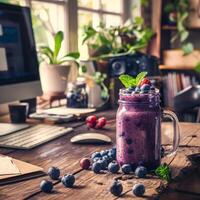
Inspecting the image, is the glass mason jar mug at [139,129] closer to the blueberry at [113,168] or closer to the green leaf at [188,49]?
the blueberry at [113,168]

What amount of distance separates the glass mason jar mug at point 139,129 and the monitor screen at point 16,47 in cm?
76

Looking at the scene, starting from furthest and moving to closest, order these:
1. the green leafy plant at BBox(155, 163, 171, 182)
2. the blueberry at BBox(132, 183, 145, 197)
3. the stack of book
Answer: the stack of book
the green leafy plant at BBox(155, 163, 171, 182)
the blueberry at BBox(132, 183, 145, 197)

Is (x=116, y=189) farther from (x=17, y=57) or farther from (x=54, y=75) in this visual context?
(x=54, y=75)

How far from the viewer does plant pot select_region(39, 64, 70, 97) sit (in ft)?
7.64

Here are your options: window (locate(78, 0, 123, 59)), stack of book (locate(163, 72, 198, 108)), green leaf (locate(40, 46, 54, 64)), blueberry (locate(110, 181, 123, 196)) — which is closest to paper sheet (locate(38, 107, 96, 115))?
green leaf (locate(40, 46, 54, 64))

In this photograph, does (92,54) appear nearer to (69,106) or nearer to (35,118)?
(69,106)

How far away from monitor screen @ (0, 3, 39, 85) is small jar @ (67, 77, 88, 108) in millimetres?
288

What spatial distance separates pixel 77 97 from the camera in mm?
2207

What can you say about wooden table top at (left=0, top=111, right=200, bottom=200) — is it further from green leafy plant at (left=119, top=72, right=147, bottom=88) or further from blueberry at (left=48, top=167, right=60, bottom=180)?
green leafy plant at (left=119, top=72, right=147, bottom=88)

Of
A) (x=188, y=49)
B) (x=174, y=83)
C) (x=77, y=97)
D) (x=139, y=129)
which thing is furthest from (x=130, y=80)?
(x=188, y=49)

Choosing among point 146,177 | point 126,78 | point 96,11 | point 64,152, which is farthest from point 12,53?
point 96,11

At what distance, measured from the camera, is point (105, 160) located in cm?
118

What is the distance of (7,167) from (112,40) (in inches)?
71.2

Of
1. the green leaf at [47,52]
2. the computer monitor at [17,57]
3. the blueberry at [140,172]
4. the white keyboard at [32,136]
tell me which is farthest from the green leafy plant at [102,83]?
the blueberry at [140,172]
